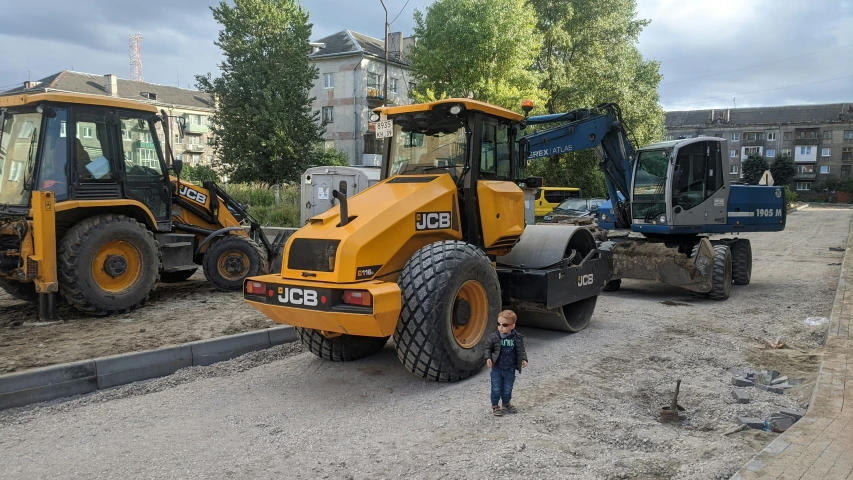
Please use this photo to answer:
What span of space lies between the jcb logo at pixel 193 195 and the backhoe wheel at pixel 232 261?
82cm

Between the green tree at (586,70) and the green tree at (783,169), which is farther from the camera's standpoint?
the green tree at (783,169)

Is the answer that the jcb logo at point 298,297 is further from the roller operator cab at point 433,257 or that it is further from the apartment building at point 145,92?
the apartment building at point 145,92

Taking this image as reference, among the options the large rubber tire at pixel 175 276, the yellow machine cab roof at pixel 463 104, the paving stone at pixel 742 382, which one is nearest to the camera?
the paving stone at pixel 742 382

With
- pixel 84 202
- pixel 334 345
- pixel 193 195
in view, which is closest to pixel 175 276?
pixel 193 195

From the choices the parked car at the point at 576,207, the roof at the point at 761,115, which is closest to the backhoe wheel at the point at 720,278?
the parked car at the point at 576,207

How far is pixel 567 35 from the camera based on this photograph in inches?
1300

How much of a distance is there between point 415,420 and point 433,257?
141 cm

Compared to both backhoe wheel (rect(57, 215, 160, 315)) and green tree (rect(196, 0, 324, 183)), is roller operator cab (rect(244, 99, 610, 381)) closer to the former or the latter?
backhoe wheel (rect(57, 215, 160, 315))

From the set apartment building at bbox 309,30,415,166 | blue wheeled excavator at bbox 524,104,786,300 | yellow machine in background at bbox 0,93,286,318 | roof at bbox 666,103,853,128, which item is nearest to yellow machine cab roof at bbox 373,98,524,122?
blue wheeled excavator at bbox 524,104,786,300

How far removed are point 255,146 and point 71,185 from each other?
22260mm

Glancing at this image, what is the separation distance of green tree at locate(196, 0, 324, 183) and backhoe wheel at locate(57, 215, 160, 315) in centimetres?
2170

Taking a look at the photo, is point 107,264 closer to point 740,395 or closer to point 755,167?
point 740,395

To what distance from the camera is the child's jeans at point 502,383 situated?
5.16 meters

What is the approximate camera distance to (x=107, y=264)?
8.47 metres
